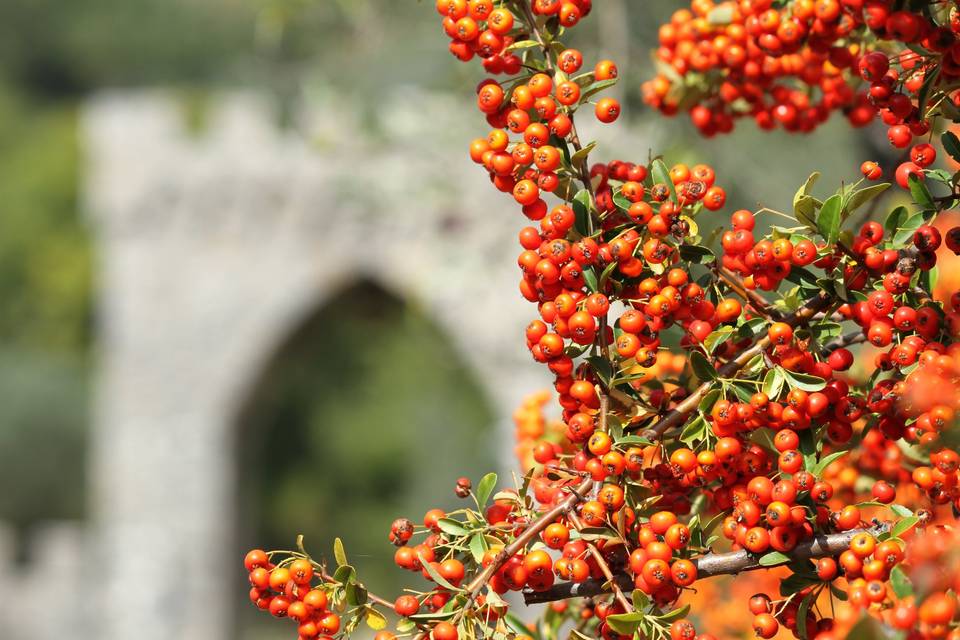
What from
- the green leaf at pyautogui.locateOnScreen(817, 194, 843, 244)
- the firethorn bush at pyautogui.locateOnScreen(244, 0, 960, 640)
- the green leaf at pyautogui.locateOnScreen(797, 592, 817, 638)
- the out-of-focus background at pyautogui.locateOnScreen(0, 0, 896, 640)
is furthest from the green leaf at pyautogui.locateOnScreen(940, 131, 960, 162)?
the out-of-focus background at pyautogui.locateOnScreen(0, 0, 896, 640)

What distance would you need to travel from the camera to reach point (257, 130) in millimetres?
9906

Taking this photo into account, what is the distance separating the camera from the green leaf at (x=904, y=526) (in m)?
1.05

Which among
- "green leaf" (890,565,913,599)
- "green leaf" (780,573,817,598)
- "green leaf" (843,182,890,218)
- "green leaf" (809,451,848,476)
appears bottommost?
"green leaf" (780,573,817,598)

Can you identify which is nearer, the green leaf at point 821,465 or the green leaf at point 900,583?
the green leaf at point 900,583

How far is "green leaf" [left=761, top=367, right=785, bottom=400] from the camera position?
1.13m

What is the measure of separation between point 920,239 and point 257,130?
916cm

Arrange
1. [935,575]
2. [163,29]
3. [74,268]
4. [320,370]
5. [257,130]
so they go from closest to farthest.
A: [935,575]
[257,130]
[320,370]
[74,268]
[163,29]

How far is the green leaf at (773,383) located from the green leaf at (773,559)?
144mm

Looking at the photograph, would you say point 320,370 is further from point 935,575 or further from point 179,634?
point 935,575

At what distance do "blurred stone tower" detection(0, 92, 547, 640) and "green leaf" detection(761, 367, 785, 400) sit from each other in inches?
310

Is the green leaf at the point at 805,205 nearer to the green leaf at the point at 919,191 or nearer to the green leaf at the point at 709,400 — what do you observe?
the green leaf at the point at 919,191

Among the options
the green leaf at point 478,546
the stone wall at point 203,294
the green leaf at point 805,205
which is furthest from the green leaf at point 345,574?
the stone wall at point 203,294

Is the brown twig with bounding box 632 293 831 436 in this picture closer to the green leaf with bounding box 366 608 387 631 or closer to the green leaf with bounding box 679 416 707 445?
the green leaf with bounding box 679 416 707 445

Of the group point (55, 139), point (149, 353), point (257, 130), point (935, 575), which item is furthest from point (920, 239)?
point (55, 139)
